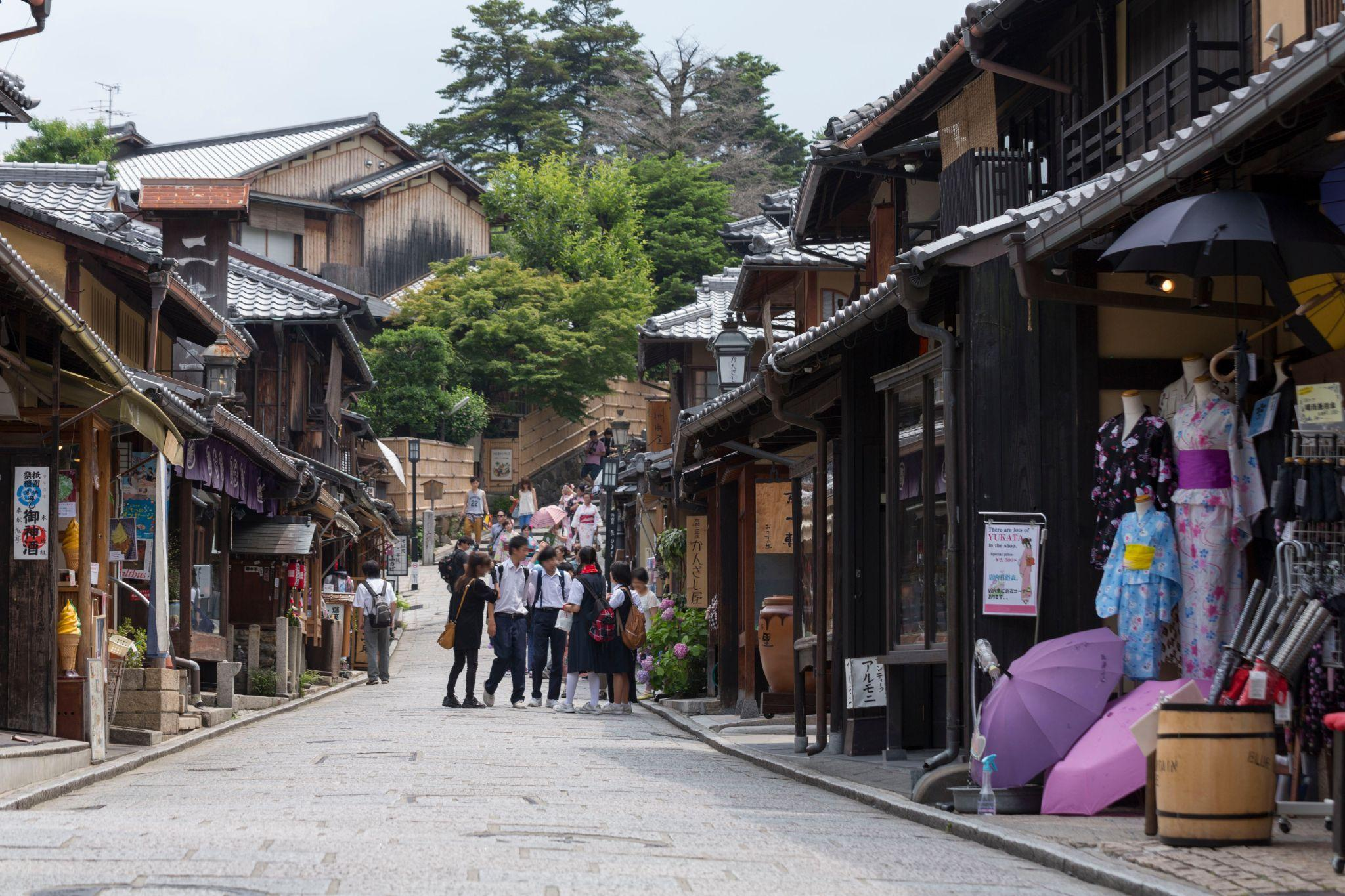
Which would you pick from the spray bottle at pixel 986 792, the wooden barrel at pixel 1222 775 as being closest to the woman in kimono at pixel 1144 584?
the spray bottle at pixel 986 792

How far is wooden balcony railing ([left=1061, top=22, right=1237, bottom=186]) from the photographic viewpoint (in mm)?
12125

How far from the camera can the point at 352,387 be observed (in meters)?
40.4

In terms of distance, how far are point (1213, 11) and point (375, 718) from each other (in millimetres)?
12200

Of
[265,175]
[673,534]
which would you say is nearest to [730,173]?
[265,175]

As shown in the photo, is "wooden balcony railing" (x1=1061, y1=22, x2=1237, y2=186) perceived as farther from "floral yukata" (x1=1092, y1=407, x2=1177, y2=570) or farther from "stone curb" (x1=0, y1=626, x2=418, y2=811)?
"stone curb" (x1=0, y1=626, x2=418, y2=811)

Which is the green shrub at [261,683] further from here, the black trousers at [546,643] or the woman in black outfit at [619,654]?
the woman in black outfit at [619,654]

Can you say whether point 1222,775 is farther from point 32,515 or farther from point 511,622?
point 511,622

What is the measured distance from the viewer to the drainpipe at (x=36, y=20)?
14.5 metres

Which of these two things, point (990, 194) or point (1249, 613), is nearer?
point (1249, 613)

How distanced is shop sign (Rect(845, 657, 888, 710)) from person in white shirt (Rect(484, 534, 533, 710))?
348 inches

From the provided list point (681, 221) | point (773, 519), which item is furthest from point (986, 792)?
point (681, 221)

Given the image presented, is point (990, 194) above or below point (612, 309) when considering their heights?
below

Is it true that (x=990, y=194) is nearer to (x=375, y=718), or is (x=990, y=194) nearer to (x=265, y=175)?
(x=375, y=718)

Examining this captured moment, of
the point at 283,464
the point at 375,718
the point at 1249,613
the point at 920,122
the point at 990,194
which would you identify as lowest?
the point at 375,718
